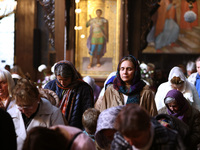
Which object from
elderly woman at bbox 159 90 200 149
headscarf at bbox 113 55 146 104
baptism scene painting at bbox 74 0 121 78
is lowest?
elderly woman at bbox 159 90 200 149

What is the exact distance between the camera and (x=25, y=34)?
1403cm

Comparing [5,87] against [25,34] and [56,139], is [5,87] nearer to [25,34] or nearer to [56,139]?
[56,139]

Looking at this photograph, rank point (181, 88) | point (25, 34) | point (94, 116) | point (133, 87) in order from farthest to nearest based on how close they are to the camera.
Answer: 1. point (25, 34)
2. point (181, 88)
3. point (133, 87)
4. point (94, 116)

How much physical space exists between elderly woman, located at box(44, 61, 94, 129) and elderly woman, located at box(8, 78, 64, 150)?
1239 millimetres

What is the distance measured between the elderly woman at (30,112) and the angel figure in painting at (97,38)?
7409 millimetres

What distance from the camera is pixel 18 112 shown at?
338 centimetres

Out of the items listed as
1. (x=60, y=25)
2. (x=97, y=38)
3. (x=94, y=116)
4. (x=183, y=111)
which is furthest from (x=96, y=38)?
(x=94, y=116)

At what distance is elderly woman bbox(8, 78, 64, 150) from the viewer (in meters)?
3.13

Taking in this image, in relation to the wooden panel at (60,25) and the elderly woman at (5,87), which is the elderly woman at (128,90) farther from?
the wooden panel at (60,25)

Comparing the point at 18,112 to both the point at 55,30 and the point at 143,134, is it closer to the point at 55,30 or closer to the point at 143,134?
the point at 143,134

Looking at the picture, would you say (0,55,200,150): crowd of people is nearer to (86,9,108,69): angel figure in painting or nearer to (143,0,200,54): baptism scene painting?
(86,9,108,69): angel figure in painting

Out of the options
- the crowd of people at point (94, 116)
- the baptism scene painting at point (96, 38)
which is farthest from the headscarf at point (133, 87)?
the baptism scene painting at point (96, 38)

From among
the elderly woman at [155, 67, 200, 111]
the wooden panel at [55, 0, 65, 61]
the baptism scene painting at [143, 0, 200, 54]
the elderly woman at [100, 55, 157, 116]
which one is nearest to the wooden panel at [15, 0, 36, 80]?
the wooden panel at [55, 0, 65, 61]

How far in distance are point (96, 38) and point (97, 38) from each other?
1.2 inches
